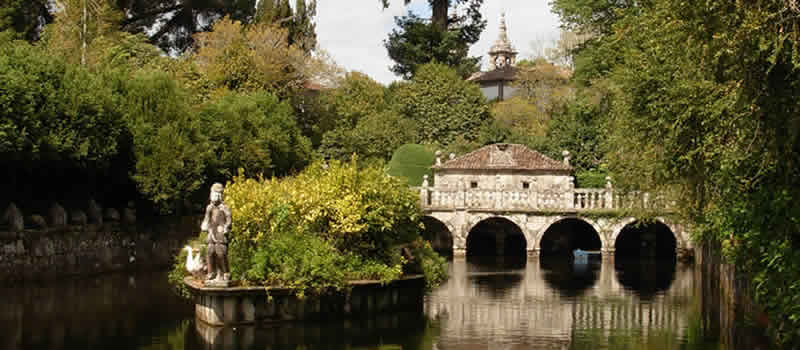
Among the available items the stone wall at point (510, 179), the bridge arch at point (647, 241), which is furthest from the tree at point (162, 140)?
the bridge arch at point (647, 241)

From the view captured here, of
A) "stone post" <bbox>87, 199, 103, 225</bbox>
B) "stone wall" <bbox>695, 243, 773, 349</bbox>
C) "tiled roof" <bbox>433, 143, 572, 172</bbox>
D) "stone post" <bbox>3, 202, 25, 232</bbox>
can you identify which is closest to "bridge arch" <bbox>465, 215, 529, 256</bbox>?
"tiled roof" <bbox>433, 143, 572, 172</bbox>

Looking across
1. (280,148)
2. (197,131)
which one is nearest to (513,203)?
(280,148)

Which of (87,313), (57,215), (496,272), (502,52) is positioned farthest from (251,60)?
(502,52)

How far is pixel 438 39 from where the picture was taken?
60438 millimetres

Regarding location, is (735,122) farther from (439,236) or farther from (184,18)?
(184,18)

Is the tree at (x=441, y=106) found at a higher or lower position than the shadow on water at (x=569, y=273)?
higher

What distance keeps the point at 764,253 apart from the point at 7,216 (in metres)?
22.4

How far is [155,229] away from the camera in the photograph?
37000 millimetres

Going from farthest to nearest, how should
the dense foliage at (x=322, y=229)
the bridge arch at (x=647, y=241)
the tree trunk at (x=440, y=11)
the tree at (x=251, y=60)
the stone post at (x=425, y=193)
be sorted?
the tree trunk at (x=440, y=11)
the tree at (x=251, y=60)
the bridge arch at (x=647, y=241)
the stone post at (x=425, y=193)
the dense foliage at (x=322, y=229)

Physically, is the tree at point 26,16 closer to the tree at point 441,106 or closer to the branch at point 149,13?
the branch at point 149,13

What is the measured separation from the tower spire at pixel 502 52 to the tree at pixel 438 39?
4229cm

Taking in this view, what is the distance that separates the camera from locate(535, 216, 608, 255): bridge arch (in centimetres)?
4597

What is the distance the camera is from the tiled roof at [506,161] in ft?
144

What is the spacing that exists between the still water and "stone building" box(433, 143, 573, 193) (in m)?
10.7
